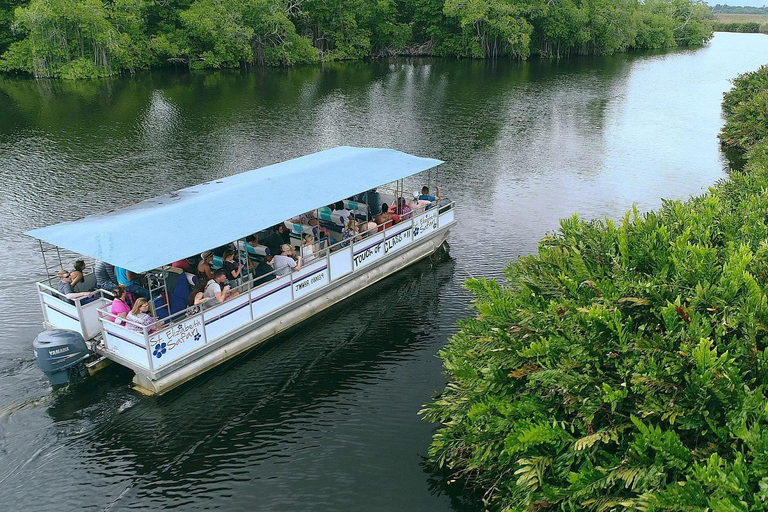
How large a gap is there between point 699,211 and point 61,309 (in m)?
16.5

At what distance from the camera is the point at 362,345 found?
19375 mm

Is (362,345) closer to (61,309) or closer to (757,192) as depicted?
(61,309)

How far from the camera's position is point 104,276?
59.2ft

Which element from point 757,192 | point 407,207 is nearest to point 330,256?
point 407,207

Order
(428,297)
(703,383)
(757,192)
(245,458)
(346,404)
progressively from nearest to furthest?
(703,383)
(245,458)
(346,404)
(757,192)
(428,297)

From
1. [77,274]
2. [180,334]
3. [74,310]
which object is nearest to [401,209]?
[180,334]

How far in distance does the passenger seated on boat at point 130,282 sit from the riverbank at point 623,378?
8156mm

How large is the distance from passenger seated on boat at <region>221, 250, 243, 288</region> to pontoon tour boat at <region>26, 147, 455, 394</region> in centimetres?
24

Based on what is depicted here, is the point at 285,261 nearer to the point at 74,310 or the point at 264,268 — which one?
the point at 264,268

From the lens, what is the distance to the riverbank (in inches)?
391

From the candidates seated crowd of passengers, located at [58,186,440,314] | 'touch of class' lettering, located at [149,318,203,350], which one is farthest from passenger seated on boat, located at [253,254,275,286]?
'touch of class' lettering, located at [149,318,203,350]

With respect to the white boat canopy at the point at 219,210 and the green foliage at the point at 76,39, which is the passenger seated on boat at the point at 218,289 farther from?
the green foliage at the point at 76,39

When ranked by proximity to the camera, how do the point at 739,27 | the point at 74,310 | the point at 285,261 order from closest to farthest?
1. the point at 74,310
2. the point at 285,261
3. the point at 739,27

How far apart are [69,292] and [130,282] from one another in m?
1.63
